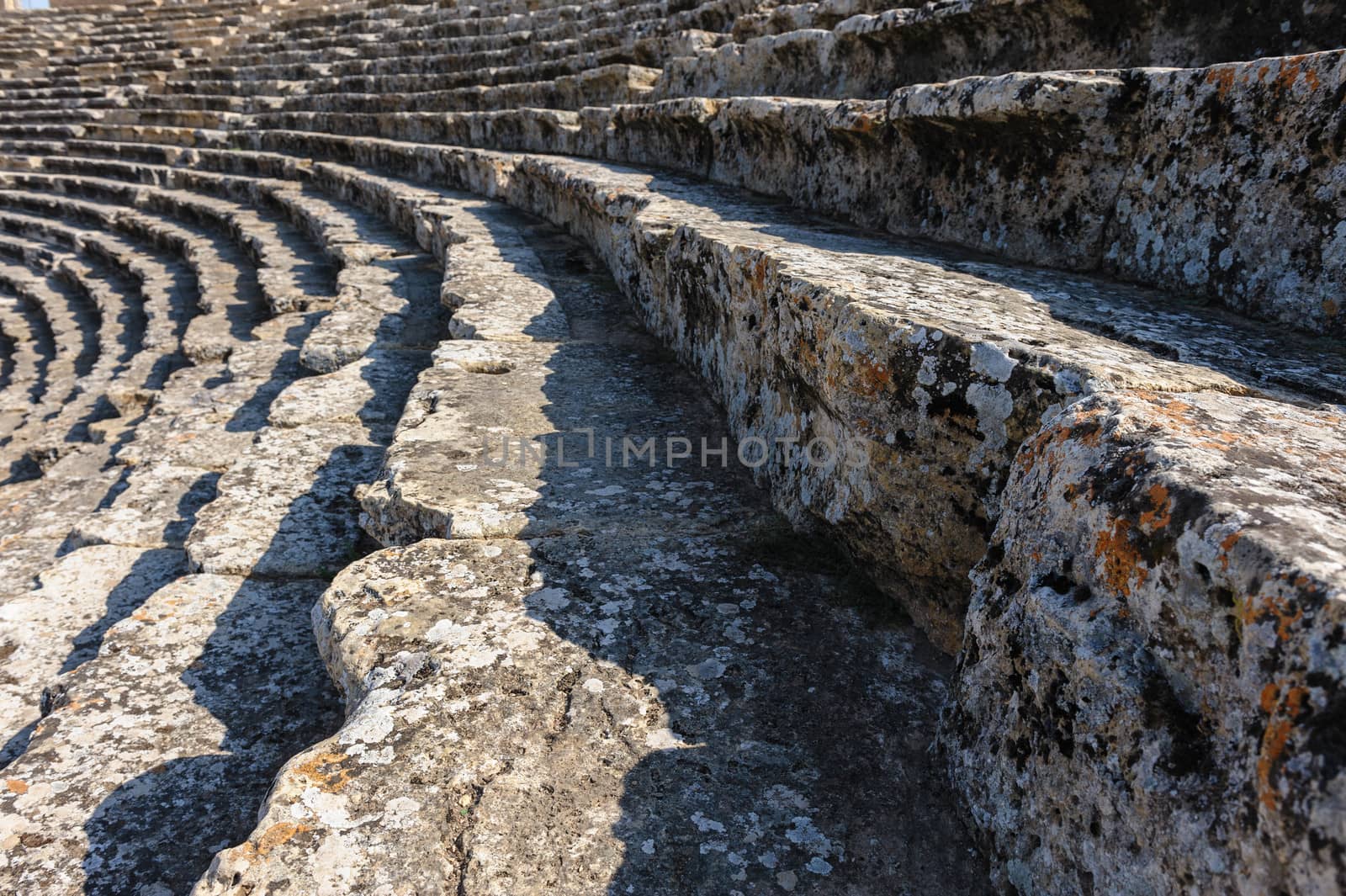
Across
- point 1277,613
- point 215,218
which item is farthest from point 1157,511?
point 215,218

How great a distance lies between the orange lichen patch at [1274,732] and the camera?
842 mm

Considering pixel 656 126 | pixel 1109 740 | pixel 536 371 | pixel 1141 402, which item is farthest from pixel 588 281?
pixel 1109 740

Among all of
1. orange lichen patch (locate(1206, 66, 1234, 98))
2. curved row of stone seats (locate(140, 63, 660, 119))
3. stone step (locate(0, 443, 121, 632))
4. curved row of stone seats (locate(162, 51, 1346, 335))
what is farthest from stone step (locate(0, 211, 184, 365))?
orange lichen patch (locate(1206, 66, 1234, 98))

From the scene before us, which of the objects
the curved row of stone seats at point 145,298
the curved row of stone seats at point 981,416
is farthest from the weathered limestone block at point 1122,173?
the curved row of stone seats at point 145,298

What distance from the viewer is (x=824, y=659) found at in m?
1.75

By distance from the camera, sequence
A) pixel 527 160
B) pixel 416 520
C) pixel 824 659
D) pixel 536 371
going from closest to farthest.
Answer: pixel 824 659 < pixel 416 520 < pixel 536 371 < pixel 527 160

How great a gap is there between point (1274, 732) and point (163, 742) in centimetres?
210

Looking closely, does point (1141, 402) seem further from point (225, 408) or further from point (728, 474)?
point (225, 408)

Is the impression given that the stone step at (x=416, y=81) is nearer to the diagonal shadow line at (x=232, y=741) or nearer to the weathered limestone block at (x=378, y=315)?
the weathered limestone block at (x=378, y=315)

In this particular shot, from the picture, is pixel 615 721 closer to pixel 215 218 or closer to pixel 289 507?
pixel 289 507

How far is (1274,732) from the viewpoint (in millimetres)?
859

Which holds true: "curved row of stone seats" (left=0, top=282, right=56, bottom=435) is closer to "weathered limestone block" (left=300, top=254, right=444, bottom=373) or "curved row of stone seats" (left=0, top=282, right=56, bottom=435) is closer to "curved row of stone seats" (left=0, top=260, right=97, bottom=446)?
"curved row of stone seats" (left=0, top=260, right=97, bottom=446)

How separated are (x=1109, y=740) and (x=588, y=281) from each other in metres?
3.68

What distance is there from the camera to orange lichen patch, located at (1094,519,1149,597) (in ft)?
3.61
